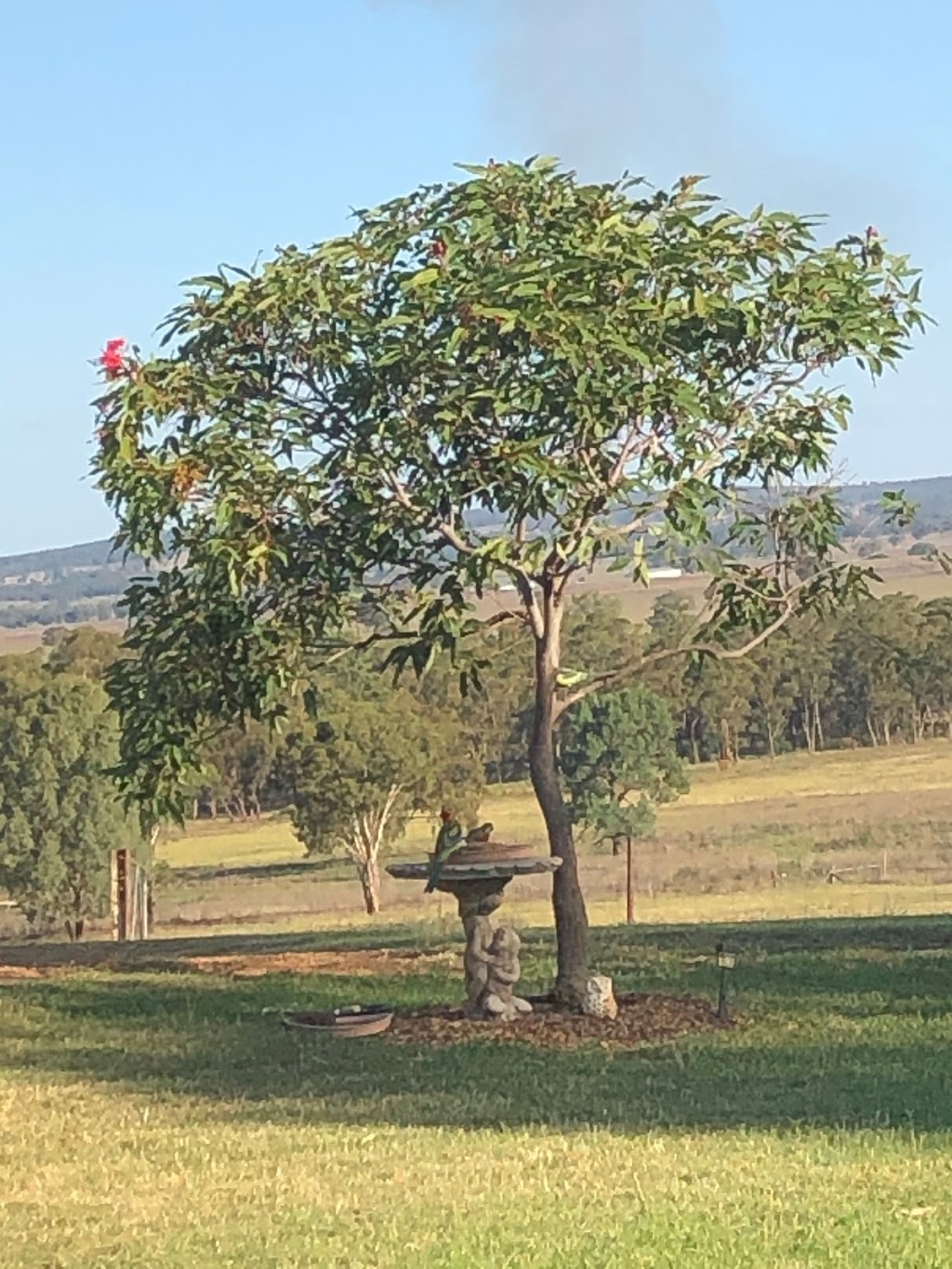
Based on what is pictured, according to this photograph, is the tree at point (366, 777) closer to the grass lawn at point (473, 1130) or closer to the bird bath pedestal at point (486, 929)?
the grass lawn at point (473, 1130)

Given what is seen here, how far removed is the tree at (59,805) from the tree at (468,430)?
27.8m

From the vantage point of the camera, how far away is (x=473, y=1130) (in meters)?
9.66

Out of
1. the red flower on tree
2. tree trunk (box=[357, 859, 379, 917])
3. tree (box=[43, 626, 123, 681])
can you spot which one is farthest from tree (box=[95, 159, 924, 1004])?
tree (box=[43, 626, 123, 681])

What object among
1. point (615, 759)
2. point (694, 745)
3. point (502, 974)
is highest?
point (502, 974)

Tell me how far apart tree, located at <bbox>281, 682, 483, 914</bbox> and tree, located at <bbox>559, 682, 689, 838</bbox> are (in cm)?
695

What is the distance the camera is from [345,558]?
529 inches

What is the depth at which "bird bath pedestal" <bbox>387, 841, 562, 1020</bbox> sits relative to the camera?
1326 cm

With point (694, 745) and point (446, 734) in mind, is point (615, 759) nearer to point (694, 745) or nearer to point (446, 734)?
point (446, 734)

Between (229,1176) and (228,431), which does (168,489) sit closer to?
(228,431)

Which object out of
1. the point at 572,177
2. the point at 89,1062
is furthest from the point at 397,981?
the point at 572,177

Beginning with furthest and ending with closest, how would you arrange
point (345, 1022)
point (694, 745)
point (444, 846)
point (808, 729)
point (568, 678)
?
1. point (808, 729)
2. point (694, 745)
3. point (568, 678)
4. point (444, 846)
5. point (345, 1022)

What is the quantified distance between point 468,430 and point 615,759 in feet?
141

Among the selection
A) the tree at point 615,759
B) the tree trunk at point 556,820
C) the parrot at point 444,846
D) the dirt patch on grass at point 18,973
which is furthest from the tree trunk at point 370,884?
the parrot at point 444,846

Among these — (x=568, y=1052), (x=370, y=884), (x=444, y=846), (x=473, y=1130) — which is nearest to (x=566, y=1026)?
(x=568, y=1052)
